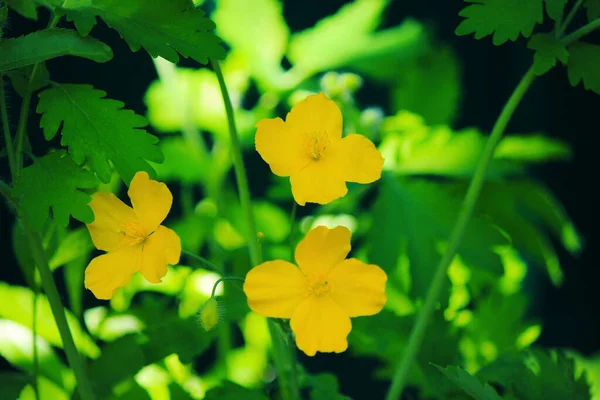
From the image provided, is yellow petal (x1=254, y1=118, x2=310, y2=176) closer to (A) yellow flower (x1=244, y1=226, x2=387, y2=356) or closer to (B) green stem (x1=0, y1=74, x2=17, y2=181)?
(A) yellow flower (x1=244, y1=226, x2=387, y2=356)

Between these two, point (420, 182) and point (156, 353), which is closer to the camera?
point (156, 353)

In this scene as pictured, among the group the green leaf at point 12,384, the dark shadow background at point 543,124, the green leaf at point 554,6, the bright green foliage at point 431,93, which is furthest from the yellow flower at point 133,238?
the dark shadow background at point 543,124

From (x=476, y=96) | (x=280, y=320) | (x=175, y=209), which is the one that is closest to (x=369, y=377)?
(x=175, y=209)

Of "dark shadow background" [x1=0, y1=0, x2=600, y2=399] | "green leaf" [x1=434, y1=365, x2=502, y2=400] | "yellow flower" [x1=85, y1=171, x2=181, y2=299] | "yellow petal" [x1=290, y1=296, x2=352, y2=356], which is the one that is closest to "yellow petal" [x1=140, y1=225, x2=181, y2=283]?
"yellow flower" [x1=85, y1=171, x2=181, y2=299]

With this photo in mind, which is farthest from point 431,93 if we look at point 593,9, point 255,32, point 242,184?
point 242,184

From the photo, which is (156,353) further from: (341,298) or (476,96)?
(476,96)

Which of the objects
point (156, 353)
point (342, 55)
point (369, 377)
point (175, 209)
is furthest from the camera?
point (369, 377)
